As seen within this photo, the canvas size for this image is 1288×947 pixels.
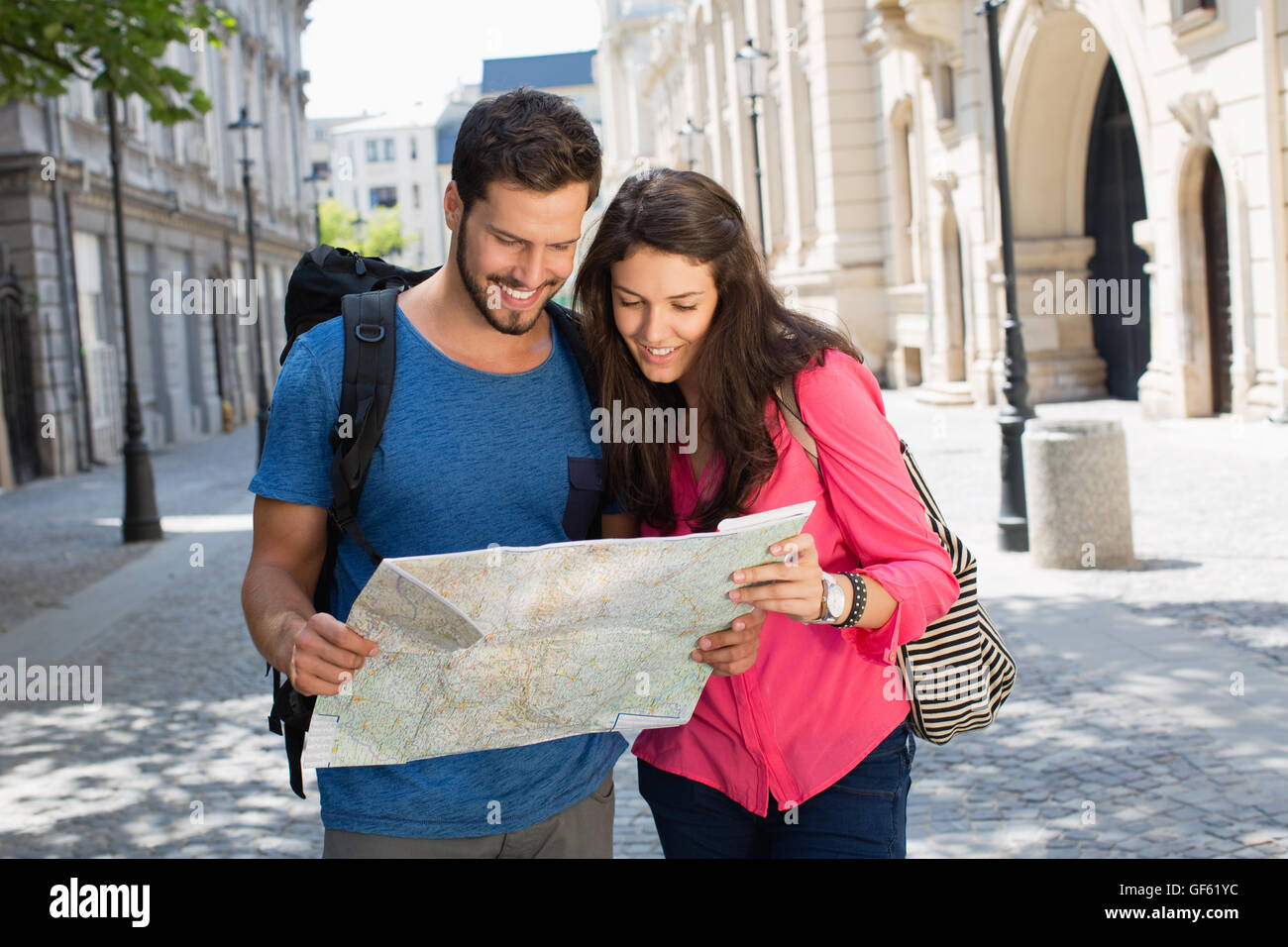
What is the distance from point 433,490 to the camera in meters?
2.46

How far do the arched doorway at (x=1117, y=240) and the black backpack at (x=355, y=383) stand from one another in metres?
19.1

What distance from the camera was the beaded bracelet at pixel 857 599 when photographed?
236 centimetres

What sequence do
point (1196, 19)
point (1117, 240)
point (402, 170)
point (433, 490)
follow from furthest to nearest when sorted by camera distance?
point (402, 170), point (1117, 240), point (1196, 19), point (433, 490)

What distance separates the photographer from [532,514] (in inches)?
99.9

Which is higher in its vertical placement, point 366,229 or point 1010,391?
point 366,229

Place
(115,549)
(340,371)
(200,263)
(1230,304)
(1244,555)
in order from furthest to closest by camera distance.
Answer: (200,263)
(1230,304)
(115,549)
(1244,555)
(340,371)

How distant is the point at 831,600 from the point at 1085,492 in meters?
7.57

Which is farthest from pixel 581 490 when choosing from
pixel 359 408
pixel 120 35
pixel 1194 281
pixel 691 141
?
pixel 691 141

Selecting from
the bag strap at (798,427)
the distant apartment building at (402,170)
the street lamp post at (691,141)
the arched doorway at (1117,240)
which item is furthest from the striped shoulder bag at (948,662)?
the distant apartment building at (402,170)

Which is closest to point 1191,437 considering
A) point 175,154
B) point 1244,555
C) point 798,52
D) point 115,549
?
point 1244,555

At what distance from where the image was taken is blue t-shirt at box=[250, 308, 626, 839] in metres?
2.43

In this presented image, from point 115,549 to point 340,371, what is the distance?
42.0 feet

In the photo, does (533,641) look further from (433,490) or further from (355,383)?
(355,383)
